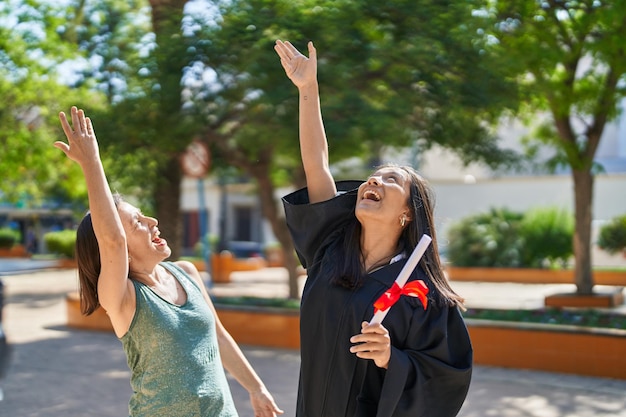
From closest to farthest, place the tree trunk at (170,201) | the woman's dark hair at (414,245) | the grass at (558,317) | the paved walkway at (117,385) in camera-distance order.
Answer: the woman's dark hair at (414,245) < the paved walkway at (117,385) < the grass at (558,317) < the tree trunk at (170,201)

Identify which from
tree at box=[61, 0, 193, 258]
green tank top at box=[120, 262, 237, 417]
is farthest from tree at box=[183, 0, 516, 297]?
green tank top at box=[120, 262, 237, 417]

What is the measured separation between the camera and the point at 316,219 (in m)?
2.77

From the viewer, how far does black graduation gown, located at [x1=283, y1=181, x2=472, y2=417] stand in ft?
7.60

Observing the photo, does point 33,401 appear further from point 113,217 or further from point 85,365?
point 113,217

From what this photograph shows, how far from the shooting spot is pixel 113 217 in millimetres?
2637

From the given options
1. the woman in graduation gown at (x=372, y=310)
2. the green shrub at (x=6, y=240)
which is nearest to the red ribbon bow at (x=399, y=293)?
the woman in graduation gown at (x=372, y=310)

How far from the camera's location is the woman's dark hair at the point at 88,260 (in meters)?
2.80

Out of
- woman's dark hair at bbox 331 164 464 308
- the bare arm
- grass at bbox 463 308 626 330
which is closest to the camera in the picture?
woman's dark hair at bbox 331 164 464 308

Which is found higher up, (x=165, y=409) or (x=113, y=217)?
(x=113, y=217)

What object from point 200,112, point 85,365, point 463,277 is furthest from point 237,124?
point 463,277

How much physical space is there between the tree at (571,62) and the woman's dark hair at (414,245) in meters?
7.13

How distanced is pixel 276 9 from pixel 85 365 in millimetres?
4704

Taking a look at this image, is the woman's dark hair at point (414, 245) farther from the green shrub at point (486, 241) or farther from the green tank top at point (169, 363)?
the green shrub at point (486, 241)

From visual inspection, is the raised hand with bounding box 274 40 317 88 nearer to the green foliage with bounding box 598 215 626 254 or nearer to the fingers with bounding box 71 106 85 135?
the fingers with bounding box 71 106 85 135
